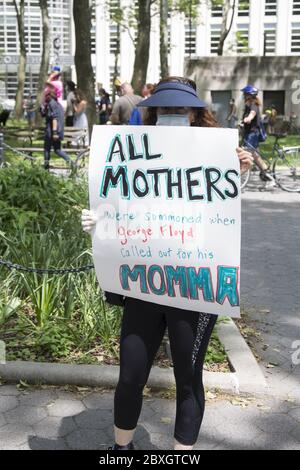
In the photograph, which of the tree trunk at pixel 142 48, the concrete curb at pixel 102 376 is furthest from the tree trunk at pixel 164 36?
the concrete curb at pixel 102 376

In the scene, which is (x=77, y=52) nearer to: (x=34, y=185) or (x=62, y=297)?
(x=34, y=185)

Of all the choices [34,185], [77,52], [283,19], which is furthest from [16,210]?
[283,19]

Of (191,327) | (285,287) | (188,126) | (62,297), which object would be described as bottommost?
(285,287)

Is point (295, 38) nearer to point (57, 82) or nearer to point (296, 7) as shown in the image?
point (296, 7)

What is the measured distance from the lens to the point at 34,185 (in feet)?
24.1

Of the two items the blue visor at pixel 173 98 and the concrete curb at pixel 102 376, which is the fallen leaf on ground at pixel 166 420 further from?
the blue visor at pixel 173 98

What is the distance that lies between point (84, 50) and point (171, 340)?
48.4 ft

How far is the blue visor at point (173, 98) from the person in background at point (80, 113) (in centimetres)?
1329

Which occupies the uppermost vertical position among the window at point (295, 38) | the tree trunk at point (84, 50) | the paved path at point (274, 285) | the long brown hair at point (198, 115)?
the window at point (295, 38)

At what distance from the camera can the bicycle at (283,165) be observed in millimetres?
12594
